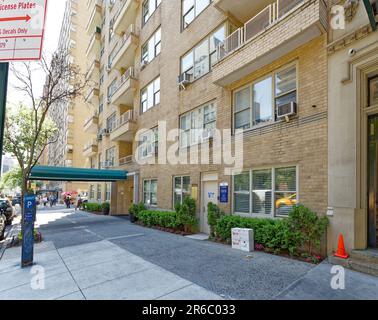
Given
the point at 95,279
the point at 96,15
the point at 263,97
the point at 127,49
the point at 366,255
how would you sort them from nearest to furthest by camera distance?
the point at 95,279 < the point at 366,255 < the point at 263,97 < the point at 127,49 < the point at 96,15

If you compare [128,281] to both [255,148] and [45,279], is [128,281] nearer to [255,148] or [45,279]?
[45,279]

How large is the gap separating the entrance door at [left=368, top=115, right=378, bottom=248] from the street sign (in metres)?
7.54

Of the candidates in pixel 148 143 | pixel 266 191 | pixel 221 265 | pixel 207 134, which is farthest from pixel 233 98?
pixel 148 143

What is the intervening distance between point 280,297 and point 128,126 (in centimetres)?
1610

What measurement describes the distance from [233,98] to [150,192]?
28.4 ft

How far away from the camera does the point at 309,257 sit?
260 inches

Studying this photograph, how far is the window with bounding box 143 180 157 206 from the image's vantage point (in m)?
15.7

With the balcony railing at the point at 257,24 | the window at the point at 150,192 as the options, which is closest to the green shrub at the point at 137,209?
the window at the point at 150,192

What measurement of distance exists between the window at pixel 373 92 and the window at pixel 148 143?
11078 millimetres

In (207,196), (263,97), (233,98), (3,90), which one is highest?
Result: (233,98)

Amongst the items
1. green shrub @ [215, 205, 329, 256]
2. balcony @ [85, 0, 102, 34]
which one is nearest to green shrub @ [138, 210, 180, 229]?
green shrub @ [215, 205, 329, 256]

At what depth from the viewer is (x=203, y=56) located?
1216cm

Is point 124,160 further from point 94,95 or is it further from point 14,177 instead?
point 14,177

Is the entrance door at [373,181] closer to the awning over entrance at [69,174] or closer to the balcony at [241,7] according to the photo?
the balcony at [241,7]
